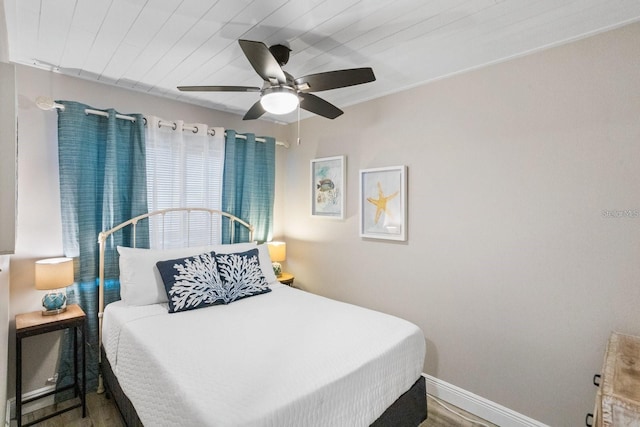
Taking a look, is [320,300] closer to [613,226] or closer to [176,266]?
[176,266]

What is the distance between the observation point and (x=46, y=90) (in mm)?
2371

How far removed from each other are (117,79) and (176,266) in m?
1.57

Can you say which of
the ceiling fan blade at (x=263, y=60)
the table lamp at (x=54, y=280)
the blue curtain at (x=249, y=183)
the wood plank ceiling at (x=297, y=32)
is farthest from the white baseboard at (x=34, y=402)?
the ceiling fan blade at (x=263, y=60)

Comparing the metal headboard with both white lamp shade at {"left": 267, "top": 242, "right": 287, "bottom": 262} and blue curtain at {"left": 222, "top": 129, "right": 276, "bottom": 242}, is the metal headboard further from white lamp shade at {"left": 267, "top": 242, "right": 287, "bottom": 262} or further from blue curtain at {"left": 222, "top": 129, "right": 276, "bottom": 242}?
white lamp shade at {"left": 267, "top": 242, "right": 287, "bottom": 262}

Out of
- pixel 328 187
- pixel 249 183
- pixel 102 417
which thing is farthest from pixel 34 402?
pixel 328 187

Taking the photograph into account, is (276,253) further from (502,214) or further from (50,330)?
(502,214)

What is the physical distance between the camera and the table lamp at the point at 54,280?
83.5 inches

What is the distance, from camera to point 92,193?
8.15ft

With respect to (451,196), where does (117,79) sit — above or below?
above

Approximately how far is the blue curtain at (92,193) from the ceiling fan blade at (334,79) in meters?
1.69

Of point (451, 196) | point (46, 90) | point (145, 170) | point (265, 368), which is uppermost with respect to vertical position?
point (46, 90)

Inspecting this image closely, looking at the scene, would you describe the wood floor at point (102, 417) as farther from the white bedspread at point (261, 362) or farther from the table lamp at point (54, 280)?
the table lamp at point (54, 280)

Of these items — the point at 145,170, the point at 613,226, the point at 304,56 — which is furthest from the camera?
the point at 145,170

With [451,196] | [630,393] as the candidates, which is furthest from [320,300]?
[630,393]
